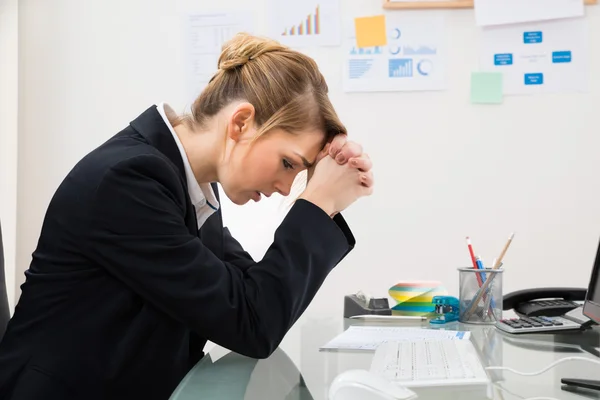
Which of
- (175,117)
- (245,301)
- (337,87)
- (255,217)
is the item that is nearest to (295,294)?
(245,301)

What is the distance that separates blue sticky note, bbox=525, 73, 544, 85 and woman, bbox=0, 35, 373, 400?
1225 mm

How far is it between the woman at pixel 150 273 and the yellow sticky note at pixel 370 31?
109cm

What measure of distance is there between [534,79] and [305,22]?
2.39 ft

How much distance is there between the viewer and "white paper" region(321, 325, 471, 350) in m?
1.05

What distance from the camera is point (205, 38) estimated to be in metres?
2.17

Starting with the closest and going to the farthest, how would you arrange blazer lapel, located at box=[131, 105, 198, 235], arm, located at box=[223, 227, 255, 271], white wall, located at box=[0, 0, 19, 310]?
blazer lapel, located at box=[131, 105, 198, 235]
arm, located at box=[223, 227, 255, 271]
white wall, located at box=[0, 0, 19, 310]

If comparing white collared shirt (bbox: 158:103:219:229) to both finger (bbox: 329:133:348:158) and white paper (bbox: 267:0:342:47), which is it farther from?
white paper (bbox: 267:0:342:47)

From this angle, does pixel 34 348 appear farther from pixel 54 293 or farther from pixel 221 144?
pixel 221 144

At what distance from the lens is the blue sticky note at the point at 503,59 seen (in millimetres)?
2055

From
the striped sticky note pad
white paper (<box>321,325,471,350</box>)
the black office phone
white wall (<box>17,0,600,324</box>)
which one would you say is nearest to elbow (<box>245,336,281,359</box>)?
white paper (<box>321,325,471,350</box>)

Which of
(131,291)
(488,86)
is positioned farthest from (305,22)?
(131,291)

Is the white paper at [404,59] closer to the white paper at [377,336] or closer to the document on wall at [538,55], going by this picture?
the document on wall at [538,55]

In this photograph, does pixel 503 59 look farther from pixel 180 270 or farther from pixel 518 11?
pixel 180 270

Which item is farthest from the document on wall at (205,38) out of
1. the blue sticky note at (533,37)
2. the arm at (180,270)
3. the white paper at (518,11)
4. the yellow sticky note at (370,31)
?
the arm at (180,270)
